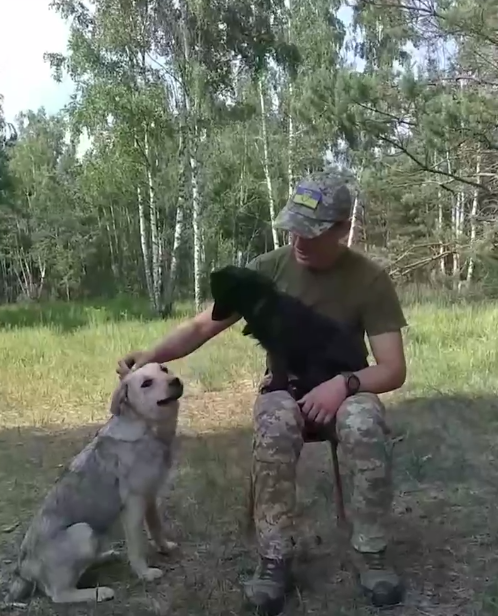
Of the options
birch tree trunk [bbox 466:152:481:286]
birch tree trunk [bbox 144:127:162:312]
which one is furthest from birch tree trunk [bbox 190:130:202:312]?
birch tree trunk [bbox 466:152:481:286]

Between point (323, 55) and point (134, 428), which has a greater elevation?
point (323, 55)

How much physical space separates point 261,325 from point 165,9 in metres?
13.0

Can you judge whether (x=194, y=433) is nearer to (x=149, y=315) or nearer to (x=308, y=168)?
(x=149, y=315)

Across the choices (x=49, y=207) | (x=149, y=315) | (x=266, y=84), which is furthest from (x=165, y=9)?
(x=49, y=207)

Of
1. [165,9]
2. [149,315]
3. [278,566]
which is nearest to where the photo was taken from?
[278,566]

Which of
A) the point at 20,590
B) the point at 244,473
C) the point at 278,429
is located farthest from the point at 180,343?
the point at 244,473

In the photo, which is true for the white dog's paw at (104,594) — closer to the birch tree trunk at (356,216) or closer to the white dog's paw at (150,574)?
the white dog's paw at (150,574)

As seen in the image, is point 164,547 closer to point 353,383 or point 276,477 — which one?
point 276,477

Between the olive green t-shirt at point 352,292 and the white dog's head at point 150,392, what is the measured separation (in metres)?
0.49

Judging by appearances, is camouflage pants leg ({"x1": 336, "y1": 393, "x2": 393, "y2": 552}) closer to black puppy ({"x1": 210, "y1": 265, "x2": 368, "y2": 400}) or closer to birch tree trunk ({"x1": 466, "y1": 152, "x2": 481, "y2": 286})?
black puppy ({"x1": 210, "y1": 265, "x2": 368, "y2": 400})

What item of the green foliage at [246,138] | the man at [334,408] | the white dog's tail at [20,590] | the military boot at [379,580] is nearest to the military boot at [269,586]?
the man at [334,408]

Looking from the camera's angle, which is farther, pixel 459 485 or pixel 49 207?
pixel 49 207

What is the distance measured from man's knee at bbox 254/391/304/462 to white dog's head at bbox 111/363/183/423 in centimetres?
33

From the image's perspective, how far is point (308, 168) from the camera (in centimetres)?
1886
